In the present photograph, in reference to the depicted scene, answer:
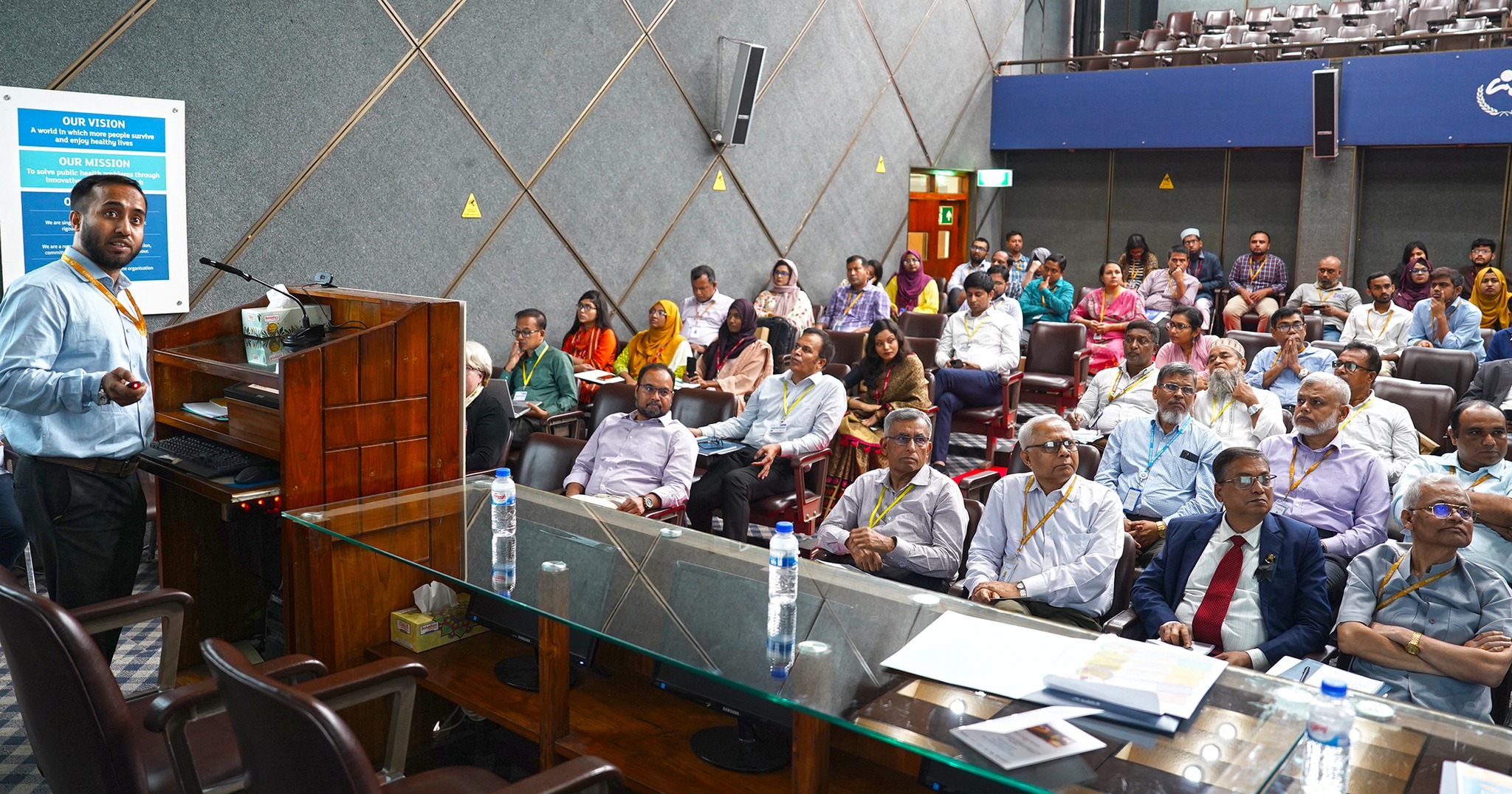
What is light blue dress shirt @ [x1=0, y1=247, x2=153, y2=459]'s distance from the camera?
9.23 ft

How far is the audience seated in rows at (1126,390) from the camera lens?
5.25 metres

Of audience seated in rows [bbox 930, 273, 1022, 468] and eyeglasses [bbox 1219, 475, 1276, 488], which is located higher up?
audience seated in rows [bbox 930, 273, 1022, 468]

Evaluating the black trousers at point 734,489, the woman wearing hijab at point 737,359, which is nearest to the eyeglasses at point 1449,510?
the black trousers at point 734,489

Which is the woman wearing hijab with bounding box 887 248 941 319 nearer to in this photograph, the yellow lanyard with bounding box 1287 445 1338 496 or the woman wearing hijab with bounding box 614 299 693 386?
the woman wearing hijab with bounding box 614 299 693 386

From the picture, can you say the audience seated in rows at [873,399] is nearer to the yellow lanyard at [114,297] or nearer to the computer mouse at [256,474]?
the computer mouse at [256,474]

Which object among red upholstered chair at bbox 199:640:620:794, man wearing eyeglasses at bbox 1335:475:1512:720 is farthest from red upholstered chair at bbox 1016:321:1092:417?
red upholstered chair at bbox 199:640:620:794

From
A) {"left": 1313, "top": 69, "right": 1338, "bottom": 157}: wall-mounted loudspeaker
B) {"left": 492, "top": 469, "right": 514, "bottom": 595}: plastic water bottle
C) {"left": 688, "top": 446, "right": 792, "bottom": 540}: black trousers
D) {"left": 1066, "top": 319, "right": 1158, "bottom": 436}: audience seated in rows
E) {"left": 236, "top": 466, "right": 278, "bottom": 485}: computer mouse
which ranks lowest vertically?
{"left": 688, "top": 446, "right": 792, "bottom": 540}: black trousers

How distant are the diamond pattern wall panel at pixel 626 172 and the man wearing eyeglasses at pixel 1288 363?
4.31 meters

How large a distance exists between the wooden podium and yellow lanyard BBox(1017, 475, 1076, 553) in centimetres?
169

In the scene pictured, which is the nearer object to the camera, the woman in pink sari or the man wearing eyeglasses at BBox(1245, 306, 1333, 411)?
the man wearing eyeglasses at BBox(1245, 306, 1333, 411)

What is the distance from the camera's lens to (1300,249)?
1045 centimetres

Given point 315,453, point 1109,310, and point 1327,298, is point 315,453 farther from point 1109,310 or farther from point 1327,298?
point 1327,298

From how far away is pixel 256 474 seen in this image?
2.94 metres

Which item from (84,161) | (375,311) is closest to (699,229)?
(84,161)
